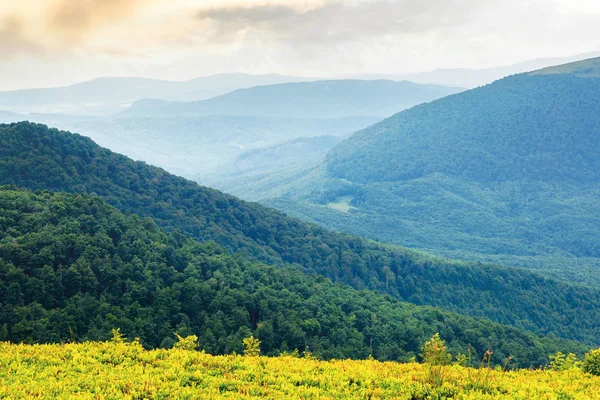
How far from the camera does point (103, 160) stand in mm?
91250

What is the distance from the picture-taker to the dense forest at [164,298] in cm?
3862

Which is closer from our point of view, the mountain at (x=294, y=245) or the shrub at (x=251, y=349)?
the shrub at (x=251, y=349)

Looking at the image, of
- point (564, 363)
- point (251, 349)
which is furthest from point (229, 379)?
point (564, 363)

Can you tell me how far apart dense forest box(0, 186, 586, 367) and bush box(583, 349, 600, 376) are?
2103 cm

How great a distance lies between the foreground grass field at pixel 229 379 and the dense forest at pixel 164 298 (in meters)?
15.0

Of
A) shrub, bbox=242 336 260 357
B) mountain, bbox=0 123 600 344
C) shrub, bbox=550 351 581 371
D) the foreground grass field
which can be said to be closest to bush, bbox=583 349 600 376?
shrub, bbox=550 351 581 371

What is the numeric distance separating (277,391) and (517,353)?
54.9 m

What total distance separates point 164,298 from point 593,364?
3575 cm

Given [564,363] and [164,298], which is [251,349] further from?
[164,298]

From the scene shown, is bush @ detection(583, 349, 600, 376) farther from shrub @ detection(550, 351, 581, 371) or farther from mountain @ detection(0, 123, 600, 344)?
mountain @ detection(0, 123, 600, 344)

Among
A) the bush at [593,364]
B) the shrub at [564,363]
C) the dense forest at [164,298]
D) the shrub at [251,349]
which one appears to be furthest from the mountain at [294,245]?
the bush at [593,364]

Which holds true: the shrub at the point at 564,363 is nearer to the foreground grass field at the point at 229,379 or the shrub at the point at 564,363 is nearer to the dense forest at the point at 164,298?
the foreground grass field at the point at 229,379

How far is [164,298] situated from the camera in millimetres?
45938

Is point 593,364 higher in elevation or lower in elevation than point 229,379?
lower
